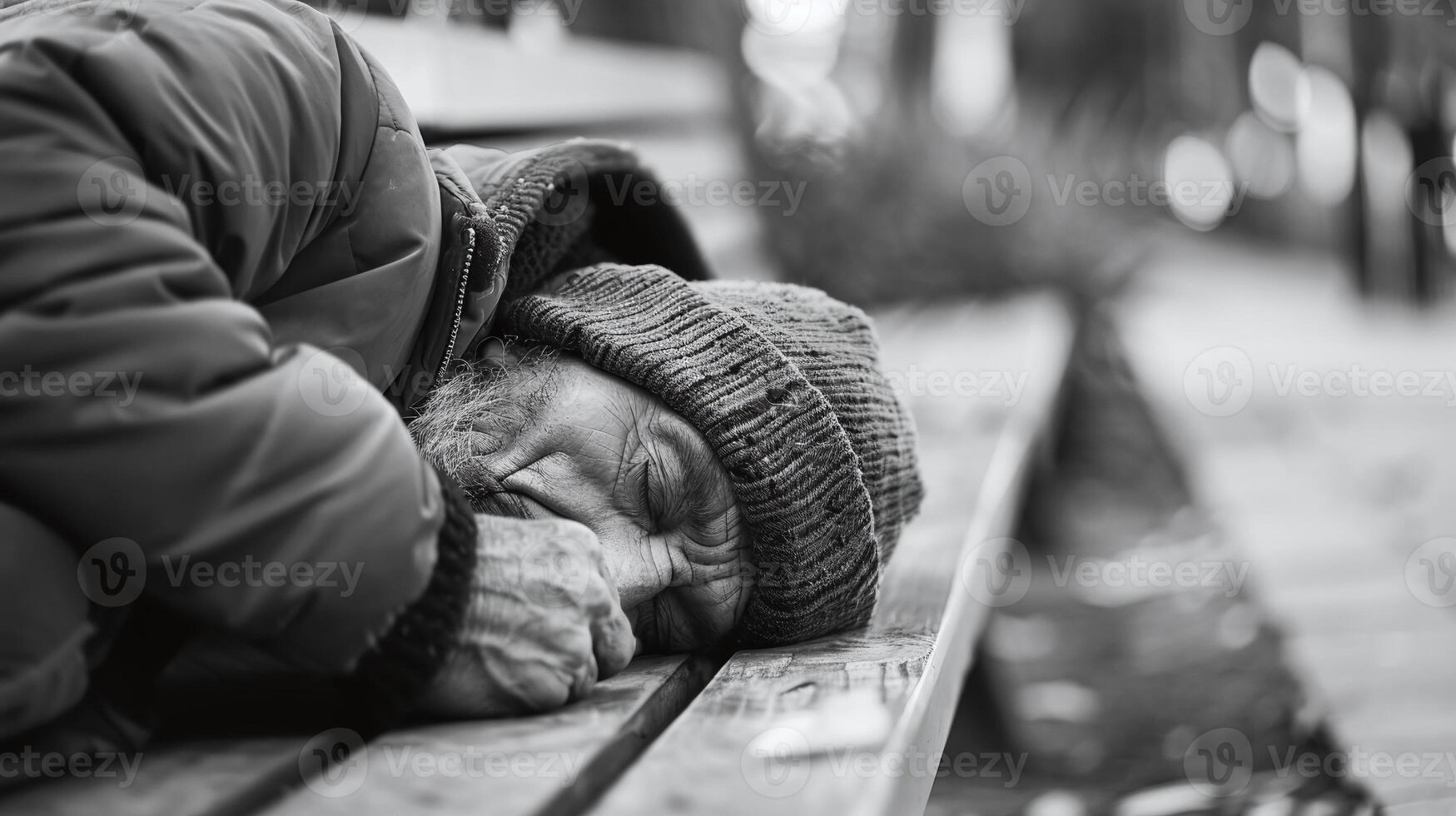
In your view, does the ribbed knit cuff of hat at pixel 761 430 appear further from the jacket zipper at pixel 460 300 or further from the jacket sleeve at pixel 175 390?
the jacket sleeve at pixel 175 390

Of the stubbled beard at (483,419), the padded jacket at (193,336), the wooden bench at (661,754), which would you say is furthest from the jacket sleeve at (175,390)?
the stubbled beard at (483,419)

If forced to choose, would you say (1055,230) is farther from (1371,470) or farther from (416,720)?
(416,720)

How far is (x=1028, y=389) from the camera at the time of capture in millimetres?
3615

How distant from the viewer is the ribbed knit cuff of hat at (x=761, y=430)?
59.2 inches

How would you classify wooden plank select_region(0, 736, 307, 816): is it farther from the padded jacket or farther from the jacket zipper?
the jacket zipper

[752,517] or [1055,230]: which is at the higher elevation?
[752,517]

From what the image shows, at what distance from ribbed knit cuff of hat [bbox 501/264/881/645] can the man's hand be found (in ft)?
0.77

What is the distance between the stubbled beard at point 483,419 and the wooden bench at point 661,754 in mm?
264

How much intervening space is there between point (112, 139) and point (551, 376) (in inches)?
21.8

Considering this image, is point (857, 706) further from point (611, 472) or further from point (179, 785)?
point (179, 785)

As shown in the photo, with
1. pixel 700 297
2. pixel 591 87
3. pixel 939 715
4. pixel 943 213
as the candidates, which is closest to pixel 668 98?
pixel 591 87

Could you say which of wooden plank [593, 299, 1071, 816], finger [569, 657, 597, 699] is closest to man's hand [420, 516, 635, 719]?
finger [569, 657, 597, 699]

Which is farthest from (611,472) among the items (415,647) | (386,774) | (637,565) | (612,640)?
(386,774)

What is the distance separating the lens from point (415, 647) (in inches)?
48.4
